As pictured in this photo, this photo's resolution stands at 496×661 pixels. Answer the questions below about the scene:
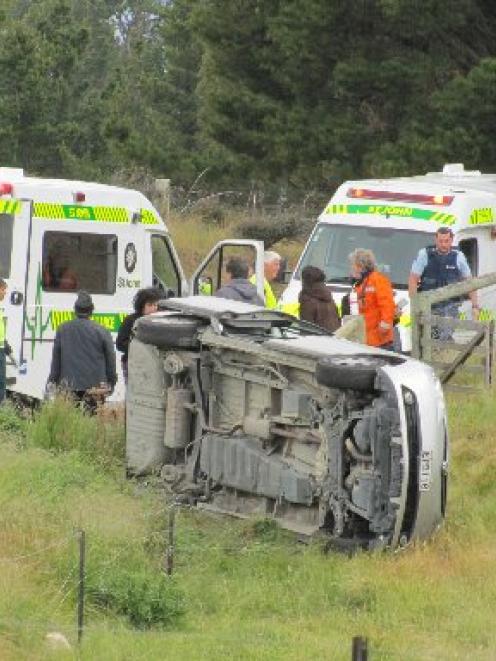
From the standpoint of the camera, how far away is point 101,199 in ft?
61.6

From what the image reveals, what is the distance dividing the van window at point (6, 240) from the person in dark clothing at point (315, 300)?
10.4 ft

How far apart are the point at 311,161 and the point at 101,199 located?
17376 millimetres

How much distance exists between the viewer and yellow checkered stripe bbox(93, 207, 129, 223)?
18.8m

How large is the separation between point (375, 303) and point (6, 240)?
3.75 metres

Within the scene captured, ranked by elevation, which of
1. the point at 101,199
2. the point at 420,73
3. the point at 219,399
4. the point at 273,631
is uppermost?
the point at 420,73

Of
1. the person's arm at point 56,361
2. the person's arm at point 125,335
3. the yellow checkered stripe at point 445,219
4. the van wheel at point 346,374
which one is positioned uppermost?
the yellow checkered stripe at point 445,219

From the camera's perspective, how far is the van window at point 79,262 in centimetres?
1839

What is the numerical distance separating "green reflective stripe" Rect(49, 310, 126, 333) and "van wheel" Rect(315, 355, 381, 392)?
6831 mm

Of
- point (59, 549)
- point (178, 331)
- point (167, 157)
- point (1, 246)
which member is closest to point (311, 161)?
point (167, 157)

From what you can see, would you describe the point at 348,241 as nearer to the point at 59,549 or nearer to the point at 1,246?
the point at 1,246

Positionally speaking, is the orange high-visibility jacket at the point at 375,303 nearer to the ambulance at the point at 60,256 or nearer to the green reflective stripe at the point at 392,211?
the ambulance at the point at 60,256

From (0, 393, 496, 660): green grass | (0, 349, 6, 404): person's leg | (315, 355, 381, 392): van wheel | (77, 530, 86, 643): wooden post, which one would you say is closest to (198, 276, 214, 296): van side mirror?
(0, 349, 6, 404): person's leg

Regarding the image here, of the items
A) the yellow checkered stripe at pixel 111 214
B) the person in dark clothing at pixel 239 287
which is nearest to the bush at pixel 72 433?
the person in dark clothing at pixel 239 287

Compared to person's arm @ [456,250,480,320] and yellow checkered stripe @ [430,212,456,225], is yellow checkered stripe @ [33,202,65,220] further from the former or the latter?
yellow checkered stripe @ [430,212,456,225]
